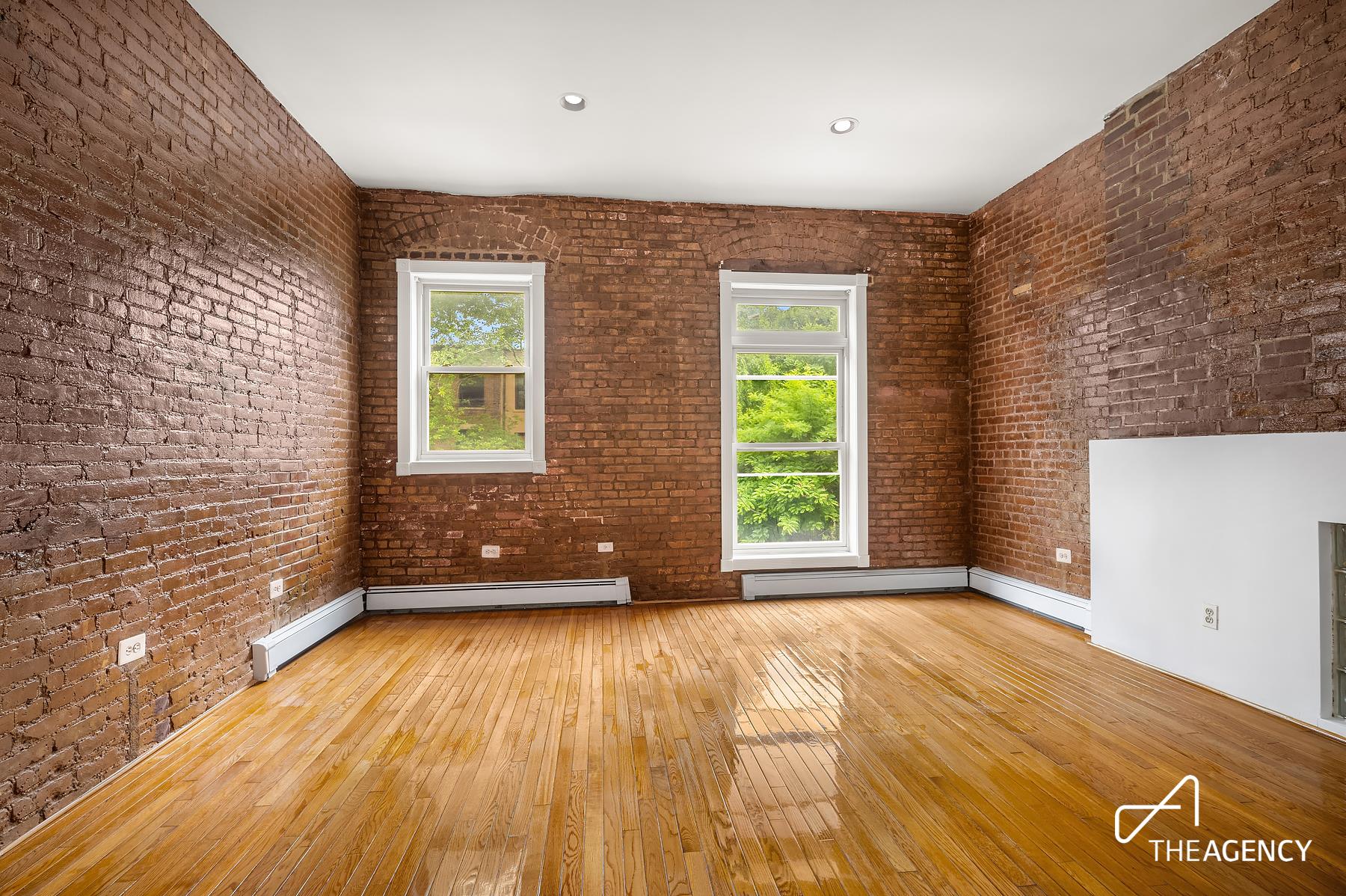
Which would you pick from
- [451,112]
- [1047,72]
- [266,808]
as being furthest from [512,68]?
[266,808]

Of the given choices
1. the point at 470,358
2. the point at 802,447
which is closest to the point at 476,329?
the point at 470,358

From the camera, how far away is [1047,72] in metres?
3.63

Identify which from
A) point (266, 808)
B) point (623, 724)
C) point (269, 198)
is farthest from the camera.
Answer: point (269, 198)

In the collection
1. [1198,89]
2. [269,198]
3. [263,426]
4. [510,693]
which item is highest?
[1198,89]

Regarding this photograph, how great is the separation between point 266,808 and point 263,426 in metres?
2.21

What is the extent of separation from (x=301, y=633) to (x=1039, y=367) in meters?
5.50

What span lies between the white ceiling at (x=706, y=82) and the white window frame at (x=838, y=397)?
2.86 feet

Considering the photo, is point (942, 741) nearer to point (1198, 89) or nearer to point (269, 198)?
point (1198, 89)

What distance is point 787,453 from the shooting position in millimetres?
5758

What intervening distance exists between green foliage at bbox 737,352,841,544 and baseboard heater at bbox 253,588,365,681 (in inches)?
125

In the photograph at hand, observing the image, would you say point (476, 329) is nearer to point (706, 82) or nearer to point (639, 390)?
point (639, 390)

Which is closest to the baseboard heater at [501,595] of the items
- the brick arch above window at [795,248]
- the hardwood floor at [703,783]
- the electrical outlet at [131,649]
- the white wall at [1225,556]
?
the hardwood floor at [703,783]

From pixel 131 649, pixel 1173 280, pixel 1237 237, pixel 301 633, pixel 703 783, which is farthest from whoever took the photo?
pixel 301 633

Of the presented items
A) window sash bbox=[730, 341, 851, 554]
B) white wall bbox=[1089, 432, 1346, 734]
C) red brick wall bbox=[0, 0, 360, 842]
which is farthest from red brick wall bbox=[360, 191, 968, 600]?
white wall bbox=[1089, 432, 1346, 734]
